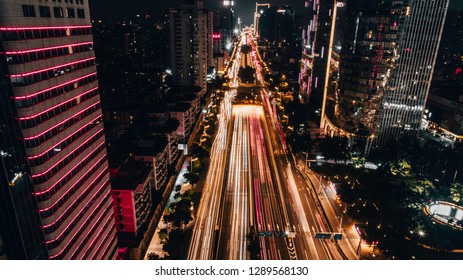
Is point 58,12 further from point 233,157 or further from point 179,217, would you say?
point 233,157

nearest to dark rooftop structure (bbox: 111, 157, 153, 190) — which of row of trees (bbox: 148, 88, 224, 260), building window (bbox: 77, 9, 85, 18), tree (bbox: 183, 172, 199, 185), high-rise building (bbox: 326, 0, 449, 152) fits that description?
row of trees (bbox: 148, 88, 224, 260)

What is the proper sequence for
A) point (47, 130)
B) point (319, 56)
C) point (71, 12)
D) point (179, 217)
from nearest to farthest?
point (47, 130), point (71, 12), point (179, 217), point (319, 56)

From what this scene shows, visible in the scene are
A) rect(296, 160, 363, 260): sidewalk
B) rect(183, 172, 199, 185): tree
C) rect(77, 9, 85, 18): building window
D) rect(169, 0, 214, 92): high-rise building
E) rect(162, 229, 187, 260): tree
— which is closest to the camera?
rect(77, 9, 85, 18): building window

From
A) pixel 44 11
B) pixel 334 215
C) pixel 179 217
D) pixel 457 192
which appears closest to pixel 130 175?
pixel 179 217

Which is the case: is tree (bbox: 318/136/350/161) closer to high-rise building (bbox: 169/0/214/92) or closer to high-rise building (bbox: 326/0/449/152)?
high-rise building (bbox: 326/0/449/152)

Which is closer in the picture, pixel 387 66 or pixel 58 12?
pixel 58 12

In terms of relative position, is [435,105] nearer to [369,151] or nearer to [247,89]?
[369,151]
